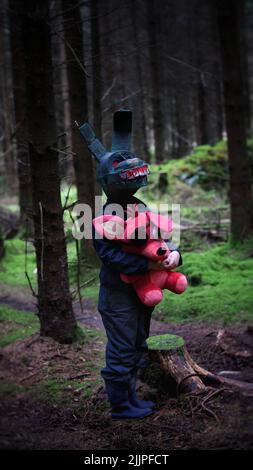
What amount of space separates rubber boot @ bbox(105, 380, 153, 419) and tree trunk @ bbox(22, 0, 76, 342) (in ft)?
5.19

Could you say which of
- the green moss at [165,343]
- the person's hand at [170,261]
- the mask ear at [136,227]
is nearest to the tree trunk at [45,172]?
the green moss at [165,343]

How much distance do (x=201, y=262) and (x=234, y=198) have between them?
1.44m

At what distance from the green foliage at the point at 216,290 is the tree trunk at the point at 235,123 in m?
0.54

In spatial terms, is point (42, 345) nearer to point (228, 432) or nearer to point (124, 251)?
point (124, 251)

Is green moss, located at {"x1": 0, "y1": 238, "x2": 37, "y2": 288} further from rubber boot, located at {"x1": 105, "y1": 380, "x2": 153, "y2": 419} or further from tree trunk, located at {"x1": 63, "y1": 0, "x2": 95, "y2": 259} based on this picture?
rubber boot, located at {"x1": 105, "y1": 380, "x2": 153, "y2": 419}

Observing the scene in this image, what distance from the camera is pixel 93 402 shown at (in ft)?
14.1

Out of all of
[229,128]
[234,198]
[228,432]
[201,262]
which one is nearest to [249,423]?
[228,432]

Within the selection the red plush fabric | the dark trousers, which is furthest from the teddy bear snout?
the dark trousers

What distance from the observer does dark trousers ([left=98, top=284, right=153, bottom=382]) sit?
380 cm

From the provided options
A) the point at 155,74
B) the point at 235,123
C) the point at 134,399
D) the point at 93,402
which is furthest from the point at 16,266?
the point at 155,74

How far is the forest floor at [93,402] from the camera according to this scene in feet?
11.3

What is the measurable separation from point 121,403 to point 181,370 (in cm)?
67

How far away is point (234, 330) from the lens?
6020 mm

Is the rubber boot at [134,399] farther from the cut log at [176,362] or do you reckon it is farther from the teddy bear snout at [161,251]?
the teddy bear snout at [161,251]
